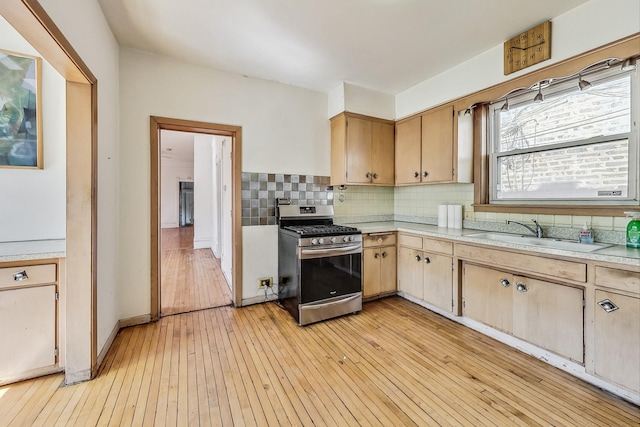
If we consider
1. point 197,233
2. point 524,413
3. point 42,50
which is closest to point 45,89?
point 42,50

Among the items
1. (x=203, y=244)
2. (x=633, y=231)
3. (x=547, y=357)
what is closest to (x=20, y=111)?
Result: (x=547, y=357)

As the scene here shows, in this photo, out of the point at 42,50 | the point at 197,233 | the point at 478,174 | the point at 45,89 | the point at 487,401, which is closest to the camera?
the point at 42,50

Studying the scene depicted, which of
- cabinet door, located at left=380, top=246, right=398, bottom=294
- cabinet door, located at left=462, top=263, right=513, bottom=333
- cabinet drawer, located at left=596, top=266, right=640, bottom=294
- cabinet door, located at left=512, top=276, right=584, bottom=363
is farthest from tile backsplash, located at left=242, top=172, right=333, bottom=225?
cabinet drawer, located at left=596, top=266, right=640, bottom=294

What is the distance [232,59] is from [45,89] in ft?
4.87

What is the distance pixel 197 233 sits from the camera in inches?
267

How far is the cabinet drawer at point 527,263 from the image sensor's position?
1.75 metres

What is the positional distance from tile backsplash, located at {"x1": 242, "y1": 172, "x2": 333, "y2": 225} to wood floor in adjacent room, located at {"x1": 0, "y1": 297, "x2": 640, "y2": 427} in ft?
3.98

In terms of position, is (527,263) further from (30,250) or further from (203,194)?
(203,194)

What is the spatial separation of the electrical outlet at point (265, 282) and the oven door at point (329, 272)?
2.31ft

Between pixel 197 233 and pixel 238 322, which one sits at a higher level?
pixel 197 233

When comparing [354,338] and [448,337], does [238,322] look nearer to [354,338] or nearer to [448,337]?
[354,338]

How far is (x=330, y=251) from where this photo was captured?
271 centimetres

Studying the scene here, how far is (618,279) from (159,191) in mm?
3524

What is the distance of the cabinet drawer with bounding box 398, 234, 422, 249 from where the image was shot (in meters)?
2.91
